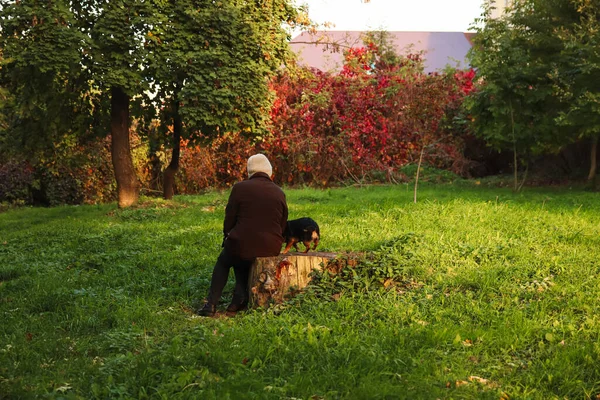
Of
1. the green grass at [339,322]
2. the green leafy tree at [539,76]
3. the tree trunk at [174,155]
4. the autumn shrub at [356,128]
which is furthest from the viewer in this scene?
the autumn shrub at [356,128]

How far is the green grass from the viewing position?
4.16m

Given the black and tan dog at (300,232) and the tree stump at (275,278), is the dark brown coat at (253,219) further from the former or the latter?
the black and tan dog at (300,232)

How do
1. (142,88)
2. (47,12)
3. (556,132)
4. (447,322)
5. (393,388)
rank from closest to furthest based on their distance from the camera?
(393,388)
(447,322)
(47,12)
(142,88)
(556,132)

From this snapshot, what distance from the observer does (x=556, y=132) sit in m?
14.3

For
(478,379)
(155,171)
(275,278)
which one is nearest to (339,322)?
(275,278)

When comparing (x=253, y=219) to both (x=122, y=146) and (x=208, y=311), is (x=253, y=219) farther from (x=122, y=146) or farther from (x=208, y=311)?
(x=122, y=146)

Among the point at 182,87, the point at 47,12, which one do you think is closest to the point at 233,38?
the point at 182,87

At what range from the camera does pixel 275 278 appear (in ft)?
20.4

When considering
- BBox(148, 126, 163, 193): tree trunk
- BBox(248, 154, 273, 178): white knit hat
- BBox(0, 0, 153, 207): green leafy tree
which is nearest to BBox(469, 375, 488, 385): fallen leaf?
BBox(248, 154, 273, 178): white knit hat

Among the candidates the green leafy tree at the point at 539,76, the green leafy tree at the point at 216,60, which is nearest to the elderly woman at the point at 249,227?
the green leafy tree at the point at 216,60

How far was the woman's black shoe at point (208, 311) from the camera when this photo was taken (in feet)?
20.7

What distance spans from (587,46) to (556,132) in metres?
2.14

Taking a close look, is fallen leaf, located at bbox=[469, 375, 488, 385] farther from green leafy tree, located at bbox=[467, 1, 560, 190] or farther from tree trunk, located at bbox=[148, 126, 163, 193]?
tree trunk, located at bbox=[148, 126, 163, 193]

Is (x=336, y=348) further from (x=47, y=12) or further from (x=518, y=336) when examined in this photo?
(x=47, y=12)
